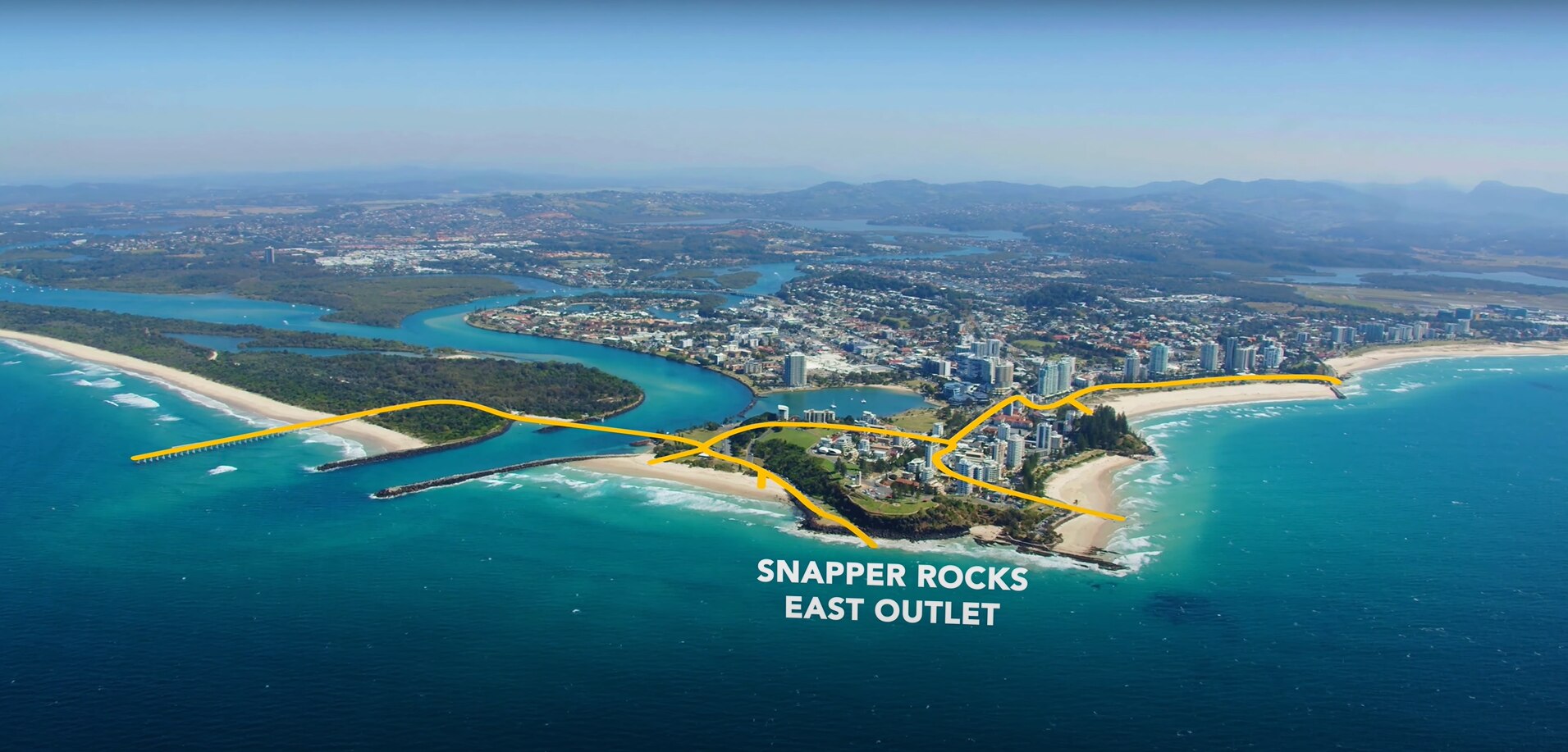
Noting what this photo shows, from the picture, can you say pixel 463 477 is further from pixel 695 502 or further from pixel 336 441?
pixel 695 502

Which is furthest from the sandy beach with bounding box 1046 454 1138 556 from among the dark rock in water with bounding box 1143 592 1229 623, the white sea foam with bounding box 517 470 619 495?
the white sea foam with bounding box 517 470 619 495

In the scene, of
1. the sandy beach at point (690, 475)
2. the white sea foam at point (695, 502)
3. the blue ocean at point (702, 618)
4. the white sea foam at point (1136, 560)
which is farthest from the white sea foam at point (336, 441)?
the white sea foam at point (1136, 560)

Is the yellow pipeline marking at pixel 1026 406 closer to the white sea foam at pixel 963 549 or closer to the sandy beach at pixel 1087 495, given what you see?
the sandy beach at pixel 1087 495

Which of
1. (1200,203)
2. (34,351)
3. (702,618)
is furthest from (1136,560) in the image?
(1200,203)

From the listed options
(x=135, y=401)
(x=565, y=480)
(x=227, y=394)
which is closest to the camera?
(x=565, y=480)

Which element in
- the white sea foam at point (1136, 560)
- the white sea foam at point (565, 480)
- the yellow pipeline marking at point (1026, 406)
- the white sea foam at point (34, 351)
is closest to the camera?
the white sea foam at point (1136, 560)

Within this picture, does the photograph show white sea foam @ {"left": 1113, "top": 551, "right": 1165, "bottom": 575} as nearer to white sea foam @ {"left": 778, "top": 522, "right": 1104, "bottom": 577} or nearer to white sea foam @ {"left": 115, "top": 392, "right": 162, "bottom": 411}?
white sea foam @ {"left": 778, "top": 522, "right": 1104, "bottom": 577}

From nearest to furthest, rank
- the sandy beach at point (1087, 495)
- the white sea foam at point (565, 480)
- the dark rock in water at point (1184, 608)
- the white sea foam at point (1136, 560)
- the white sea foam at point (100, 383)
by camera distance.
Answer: the dark rock in water at point (1184, 608) < the white sea foam at point (1136, 560) < the sandy beach at point (1087, 495) < the white sea foam at point (565, 480) < the white sea foam at point (100, 383)
